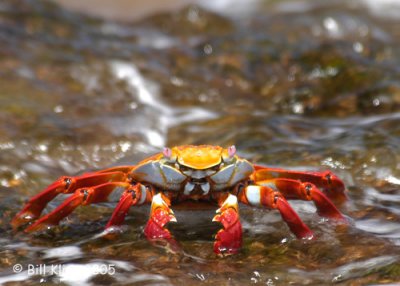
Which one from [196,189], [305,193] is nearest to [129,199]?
[196,189]

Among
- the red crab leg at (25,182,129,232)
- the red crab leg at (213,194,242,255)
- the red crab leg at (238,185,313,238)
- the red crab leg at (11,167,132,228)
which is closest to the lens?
the red crab leg at (213,194,242,255)

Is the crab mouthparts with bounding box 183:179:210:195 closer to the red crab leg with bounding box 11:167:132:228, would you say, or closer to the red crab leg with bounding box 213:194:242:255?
the red crab leg with bounding box 213:194:242:255

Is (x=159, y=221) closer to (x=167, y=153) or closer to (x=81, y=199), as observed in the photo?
(x=167, y=153)

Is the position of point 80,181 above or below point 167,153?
above

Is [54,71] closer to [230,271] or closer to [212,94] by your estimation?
[212,94]

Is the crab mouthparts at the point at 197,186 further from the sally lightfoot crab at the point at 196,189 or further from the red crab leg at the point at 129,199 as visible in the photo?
the red crab leg at the point at 129,199

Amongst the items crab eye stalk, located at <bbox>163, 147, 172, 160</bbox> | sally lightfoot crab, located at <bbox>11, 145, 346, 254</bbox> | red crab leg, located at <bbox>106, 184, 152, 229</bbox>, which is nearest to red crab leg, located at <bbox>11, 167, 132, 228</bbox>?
sally lightfoot crab, located at <bbox>11, 145, 346, 254</bbox>

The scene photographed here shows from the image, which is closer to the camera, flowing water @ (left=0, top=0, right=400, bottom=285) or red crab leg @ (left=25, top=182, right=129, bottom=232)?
flowing water @ (left=0, top=0, right=400, bottom=285)

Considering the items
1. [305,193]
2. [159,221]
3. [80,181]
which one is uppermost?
[80,181]
